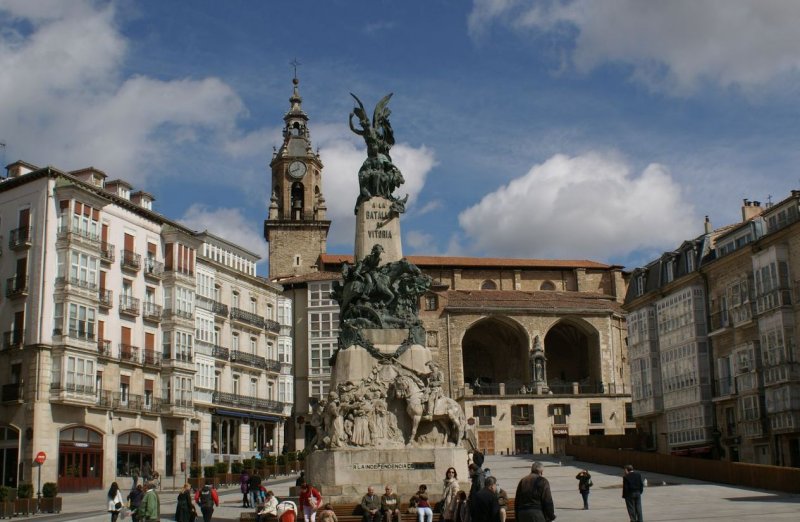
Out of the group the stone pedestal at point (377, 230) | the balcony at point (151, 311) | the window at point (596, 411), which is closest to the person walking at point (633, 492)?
the stone pedestal at point (377, 230)

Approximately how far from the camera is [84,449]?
1694 inches

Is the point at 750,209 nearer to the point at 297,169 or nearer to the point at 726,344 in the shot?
the point at 726,344

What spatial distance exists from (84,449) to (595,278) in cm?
5524

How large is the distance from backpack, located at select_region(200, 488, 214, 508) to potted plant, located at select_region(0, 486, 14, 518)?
11847 millimetres

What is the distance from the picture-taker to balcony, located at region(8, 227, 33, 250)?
43.6 m

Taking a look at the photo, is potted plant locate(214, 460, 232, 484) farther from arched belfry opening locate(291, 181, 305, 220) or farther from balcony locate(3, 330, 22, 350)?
arched belfry opening locate(291, 181, 305, 220)

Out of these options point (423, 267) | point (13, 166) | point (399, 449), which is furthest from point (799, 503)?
point (423, 267)

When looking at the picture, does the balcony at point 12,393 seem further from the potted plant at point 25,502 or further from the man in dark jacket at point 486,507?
the man in dark jacket at point 486,507

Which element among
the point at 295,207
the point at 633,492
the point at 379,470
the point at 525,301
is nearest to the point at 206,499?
the point at 379,470

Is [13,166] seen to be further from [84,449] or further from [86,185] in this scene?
[84,449]

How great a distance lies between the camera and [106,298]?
46.3 m

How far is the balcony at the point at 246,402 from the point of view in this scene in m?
56.5

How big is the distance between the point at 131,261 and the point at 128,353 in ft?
15.8

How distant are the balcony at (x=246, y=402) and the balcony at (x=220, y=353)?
223 centimetres
